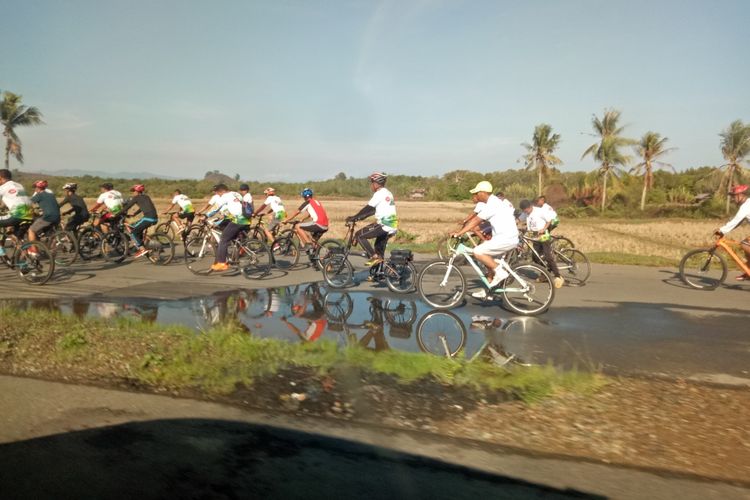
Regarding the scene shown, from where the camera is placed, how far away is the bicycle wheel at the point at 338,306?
7.59 meters

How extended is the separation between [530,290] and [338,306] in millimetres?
3048

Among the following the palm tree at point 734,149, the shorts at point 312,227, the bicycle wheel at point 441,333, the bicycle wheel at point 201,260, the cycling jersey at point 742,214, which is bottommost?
the bicycle wheel at point 441,333

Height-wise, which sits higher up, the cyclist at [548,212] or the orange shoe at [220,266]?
the cyclist at [548,212]

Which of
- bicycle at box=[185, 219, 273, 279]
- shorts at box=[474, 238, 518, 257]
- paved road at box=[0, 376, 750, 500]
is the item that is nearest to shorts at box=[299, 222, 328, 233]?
bicycle at box=[185, 219, 273, 279]

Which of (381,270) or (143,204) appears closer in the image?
(381,270)

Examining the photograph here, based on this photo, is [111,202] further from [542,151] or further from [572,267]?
[542,151]

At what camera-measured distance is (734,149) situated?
46625 mm

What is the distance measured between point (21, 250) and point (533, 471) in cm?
997

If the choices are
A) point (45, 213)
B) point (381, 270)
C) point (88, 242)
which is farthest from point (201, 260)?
point (381, 270)

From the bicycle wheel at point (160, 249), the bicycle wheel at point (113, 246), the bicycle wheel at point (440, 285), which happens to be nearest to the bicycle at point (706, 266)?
the bicycle wheel at point (440, 285)

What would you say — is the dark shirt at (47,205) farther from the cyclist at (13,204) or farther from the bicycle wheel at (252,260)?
the bicycle wheel at (252,260)

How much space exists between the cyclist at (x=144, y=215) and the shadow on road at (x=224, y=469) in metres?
9.11

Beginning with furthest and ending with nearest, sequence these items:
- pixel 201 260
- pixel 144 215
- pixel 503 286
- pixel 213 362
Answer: pixel 201 260 → pixel 144 215 → pixel 503 286 → pixel 213 362

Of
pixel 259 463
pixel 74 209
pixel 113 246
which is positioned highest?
pixel 74 209
